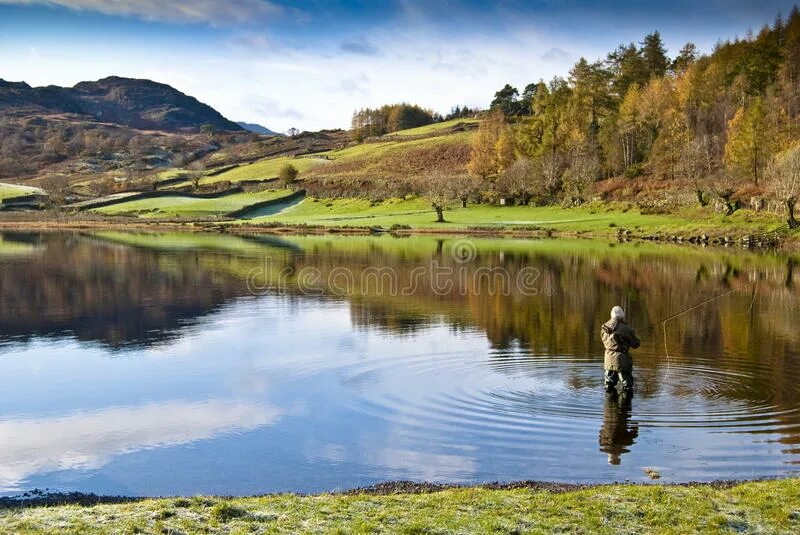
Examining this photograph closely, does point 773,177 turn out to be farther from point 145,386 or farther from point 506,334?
point 145,386

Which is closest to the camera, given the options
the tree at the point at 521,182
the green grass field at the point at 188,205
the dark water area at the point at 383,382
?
the dark water area at the point at 383,382

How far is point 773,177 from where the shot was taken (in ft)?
244

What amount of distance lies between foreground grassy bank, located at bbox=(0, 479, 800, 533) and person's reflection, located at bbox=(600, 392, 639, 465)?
3.24 meters

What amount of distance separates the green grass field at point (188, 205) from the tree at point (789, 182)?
82.1 meters

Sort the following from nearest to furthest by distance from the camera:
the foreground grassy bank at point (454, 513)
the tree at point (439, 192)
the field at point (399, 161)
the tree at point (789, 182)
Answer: the foreground grassy bank at point (454, 513) < the tree at point (789, 182) < the tree at point (439, 192) < the field at point (399, 161)

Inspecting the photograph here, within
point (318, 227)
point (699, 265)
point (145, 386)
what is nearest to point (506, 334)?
point (145, 386)

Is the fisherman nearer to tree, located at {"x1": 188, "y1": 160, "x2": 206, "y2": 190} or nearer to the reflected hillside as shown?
the reflected hillside

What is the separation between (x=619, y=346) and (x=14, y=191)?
16186 cm

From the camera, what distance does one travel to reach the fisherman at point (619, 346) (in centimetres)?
1950

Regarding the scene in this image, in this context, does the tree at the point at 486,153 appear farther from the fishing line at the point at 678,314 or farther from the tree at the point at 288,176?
the fishing line at the point at 678,314

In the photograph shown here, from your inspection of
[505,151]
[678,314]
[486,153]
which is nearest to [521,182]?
[505,151]

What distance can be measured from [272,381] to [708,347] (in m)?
14.8

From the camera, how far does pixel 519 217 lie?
103 meters

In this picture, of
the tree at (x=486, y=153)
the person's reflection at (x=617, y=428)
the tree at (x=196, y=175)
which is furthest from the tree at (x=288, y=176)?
the person's reflection at (x=617, y=428)
